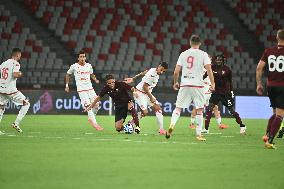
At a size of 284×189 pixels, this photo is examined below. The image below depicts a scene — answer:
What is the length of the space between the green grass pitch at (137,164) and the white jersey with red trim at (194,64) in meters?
1.27

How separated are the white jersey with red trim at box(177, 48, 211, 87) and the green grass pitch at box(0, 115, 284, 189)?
1271 millimetres

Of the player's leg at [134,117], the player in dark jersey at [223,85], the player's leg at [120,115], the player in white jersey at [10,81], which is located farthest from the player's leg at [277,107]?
the player in white jersey at [10,81]

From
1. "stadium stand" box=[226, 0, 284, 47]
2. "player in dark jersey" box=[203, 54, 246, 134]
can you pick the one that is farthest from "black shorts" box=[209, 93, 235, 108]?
"stadium stand" box=[226, 0, 284, 47]

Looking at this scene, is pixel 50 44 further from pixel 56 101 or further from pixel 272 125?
pixel 272 125

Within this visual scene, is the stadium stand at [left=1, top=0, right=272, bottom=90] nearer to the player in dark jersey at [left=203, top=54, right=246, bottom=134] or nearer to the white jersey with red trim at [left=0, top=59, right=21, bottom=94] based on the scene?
the player in dark jersey at [left=203, top=54, right=246, bottom=134]

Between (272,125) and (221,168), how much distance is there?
335 cm

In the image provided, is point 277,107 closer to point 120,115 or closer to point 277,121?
point 277,121

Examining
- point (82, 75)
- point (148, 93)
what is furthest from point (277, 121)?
point (82, 75)

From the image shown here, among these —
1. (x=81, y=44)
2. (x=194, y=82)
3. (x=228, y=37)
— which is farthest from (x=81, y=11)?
(x=194, y=82)

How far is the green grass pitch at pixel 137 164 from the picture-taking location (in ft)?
23.9

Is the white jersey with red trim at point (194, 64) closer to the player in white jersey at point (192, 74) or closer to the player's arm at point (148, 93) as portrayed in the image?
the player in white jersey at point (192, 74)

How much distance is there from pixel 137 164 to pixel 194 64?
5.03m

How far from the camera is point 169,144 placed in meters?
12.9

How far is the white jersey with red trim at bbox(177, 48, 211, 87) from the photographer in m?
13.8
